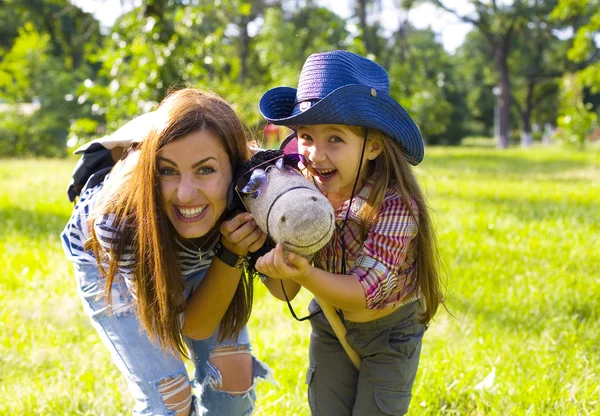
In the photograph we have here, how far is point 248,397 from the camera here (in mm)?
2623

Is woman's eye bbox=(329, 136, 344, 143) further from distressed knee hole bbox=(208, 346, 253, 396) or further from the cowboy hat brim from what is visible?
distressed knee hole bbox=(208, 346, 253, 396)

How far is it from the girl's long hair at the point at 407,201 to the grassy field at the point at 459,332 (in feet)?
2.01

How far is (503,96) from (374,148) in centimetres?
2911

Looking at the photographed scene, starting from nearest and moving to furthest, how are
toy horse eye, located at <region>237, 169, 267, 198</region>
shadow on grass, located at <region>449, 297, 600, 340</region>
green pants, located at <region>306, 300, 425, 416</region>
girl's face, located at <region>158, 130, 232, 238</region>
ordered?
toy horse eye, located at <region>237, 169, 267, 198</region>
girl's face, located at <region>158, 130, 232, 238</region>
green pants, located at <region>306, 300, 425, 416</region>
shadow on grass, located at <region>449, 297, 600, 340</region>

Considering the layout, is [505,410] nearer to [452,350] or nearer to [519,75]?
[452,350]

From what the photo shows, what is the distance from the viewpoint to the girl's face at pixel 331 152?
2012mm

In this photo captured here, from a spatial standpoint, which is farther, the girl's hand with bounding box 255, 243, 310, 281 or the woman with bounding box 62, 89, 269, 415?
the woman with bounding box 62, 89, 269, 415

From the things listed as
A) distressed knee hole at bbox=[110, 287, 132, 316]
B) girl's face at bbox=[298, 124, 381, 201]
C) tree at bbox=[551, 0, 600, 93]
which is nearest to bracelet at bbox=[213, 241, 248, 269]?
girl's face at bbox=[298, 124, 381, 201]

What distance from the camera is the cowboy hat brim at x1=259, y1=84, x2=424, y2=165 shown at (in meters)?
1.92

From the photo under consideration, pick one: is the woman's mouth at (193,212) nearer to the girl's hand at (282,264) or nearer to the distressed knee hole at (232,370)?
the girl's hand at (282,264)

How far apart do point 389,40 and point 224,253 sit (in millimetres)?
38502

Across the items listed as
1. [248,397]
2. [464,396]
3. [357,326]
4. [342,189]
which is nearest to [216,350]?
[248,397]

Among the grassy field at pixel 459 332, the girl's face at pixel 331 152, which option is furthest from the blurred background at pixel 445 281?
the girl's face at pixel 331 152

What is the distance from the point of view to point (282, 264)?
174 cm
